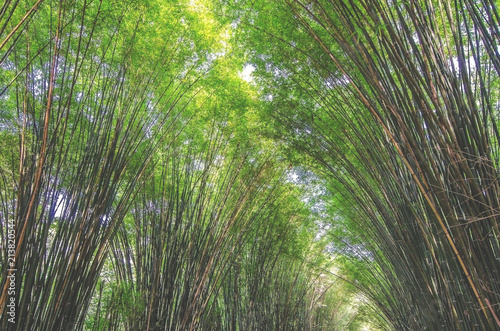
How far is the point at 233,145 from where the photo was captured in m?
4.87

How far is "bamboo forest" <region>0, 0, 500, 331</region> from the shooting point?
178cm

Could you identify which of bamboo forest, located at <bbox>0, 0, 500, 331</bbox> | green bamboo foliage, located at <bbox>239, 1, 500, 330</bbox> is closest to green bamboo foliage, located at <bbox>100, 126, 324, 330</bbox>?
bamboo forest, located at <bbox>0, 0, 500, 331</bbox>

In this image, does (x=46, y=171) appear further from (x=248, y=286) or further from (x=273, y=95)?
(x=248, y=286)

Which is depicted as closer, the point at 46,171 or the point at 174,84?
the point at 46,171

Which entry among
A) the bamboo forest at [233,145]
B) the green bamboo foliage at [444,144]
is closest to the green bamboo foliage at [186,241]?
the bamboo forest at [233,145]

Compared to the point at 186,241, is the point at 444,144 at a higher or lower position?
lower

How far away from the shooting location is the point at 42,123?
2.41 metres

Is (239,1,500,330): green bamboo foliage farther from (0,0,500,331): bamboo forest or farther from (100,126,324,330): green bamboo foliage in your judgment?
(100,126,324,330): green bamboo foliage

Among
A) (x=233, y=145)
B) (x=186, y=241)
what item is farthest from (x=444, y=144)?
(x=233, y=145)

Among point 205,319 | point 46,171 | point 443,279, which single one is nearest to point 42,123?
point 46,171

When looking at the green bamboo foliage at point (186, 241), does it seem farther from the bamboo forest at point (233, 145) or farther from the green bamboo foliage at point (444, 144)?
the green bamboo foliage at point (444, 144)

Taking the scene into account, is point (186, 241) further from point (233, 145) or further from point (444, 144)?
point (444, 144)

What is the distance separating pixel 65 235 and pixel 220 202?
2300 mm

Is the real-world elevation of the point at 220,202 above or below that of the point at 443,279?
above
